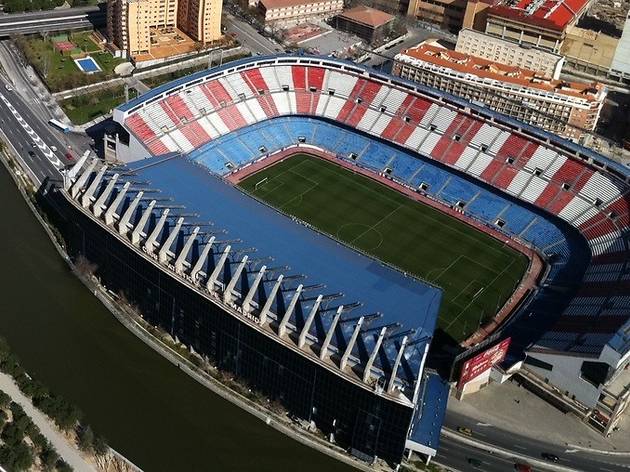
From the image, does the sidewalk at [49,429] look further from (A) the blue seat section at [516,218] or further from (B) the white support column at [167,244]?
(A) the blue seat section at [516,218]

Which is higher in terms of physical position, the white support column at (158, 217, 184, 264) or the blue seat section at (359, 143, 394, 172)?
the white support column at (158, 217, 184, 264)

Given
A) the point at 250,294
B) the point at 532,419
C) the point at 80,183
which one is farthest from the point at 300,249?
the point at 532,419

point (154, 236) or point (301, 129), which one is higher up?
point (154, 236)

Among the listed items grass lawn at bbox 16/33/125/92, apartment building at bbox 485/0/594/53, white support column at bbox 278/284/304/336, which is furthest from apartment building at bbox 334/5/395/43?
white support column at bbox 278/284/304/336

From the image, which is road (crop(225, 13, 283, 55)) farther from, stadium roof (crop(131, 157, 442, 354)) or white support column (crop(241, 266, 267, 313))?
white support column (crop(241, 266, 267, 313))

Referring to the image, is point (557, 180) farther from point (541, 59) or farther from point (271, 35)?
point (271, 35)

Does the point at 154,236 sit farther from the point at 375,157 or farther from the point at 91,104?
the point at 91,104

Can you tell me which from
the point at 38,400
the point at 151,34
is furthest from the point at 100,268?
the point at 151,34
